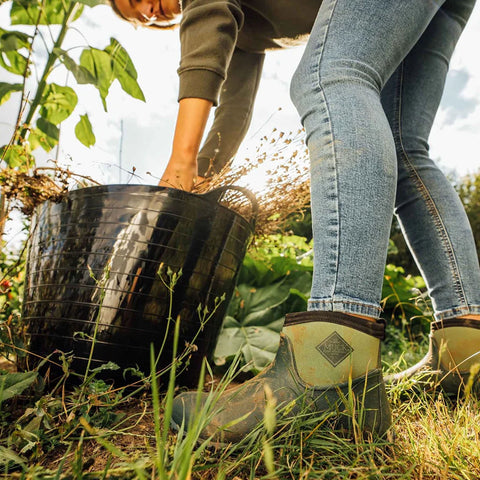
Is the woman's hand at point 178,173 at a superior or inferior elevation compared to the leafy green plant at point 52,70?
inferior

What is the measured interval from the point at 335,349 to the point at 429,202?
649 millimetres

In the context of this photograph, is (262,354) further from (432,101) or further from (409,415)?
(432,101)

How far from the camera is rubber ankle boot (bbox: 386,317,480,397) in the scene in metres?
1.00

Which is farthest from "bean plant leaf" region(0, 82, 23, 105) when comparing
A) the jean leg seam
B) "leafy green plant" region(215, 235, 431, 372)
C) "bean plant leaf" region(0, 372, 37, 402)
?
the jean leg seam

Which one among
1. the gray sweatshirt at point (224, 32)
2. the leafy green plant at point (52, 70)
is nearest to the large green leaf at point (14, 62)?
the leafy green plant at point (52, 70)

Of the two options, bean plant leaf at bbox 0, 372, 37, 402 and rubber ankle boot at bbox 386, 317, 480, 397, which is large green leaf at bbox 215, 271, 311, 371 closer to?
rubber ankle boot at bbox 386, 317, 480, 397

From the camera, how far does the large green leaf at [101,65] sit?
186 centimetres

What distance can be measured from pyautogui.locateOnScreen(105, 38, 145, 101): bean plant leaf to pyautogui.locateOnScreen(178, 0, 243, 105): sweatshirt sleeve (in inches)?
31.8

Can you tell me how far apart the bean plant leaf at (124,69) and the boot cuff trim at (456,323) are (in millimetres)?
1530

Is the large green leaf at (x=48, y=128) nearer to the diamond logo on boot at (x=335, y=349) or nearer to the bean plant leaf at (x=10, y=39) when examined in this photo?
the bean plant leaf at (x=10, y=39)

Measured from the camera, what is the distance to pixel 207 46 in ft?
3.51

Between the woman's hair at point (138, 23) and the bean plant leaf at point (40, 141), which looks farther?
the bean plant leaf at point (40, 141)

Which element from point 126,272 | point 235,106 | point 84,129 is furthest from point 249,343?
point 84,129

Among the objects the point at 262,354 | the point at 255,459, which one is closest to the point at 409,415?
the point at 255,459
